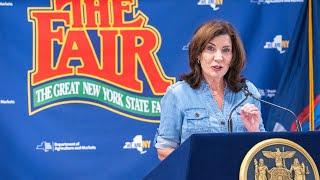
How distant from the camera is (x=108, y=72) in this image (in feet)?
12.0

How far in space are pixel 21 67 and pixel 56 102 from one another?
0.28m

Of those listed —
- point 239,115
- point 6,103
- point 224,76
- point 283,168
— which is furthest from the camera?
point 6,103

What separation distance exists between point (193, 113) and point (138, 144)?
4.73ft

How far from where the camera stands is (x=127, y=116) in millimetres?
3682

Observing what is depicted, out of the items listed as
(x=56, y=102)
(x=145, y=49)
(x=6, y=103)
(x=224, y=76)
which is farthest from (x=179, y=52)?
(x=224, y=76)

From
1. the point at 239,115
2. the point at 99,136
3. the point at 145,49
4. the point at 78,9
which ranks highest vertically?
the point at 78,9

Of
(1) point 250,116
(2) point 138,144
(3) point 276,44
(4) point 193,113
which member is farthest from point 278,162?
(3) point 276,44

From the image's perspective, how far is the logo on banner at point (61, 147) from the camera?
142 inches

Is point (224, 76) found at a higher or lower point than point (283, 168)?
higher

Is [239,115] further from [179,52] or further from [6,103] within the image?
[6,103]

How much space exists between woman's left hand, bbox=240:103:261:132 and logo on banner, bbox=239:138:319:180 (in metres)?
0.41

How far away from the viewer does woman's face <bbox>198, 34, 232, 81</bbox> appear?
2.27 m

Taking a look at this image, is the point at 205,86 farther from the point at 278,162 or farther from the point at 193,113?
the point at 278,162

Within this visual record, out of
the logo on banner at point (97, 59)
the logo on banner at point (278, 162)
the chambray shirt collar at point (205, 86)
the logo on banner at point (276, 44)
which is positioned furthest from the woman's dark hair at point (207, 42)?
the logo on banner at point (276, 44)
